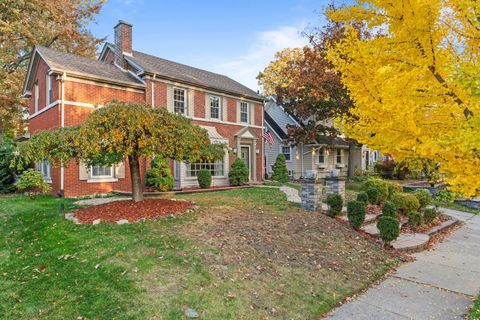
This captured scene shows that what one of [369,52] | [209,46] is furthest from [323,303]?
[209,46]

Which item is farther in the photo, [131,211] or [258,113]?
[258,113]

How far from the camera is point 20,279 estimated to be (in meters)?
4.75

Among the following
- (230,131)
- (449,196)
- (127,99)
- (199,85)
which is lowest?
(449,196)

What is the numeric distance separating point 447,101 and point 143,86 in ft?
40.7

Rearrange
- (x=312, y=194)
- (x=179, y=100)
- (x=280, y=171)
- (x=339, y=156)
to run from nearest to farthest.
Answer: (x=312, y=194) < (x=179, y=100) < (x=280, y=171) < (x=339, y=156)

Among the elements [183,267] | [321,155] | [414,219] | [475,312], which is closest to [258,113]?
[321,155]

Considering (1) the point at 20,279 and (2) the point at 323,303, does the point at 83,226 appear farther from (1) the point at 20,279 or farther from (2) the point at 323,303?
(2) the point at 323,303

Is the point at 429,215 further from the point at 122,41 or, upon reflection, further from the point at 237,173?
the point at 122,41

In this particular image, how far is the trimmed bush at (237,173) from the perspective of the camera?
16281 millimetres

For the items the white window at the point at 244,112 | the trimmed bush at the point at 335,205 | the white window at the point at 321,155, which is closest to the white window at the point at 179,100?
the white window at the point at 244,112

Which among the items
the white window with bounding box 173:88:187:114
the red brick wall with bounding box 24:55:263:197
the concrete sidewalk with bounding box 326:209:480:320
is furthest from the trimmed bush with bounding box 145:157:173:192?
the concrete sidewalk with bounding box 326:209:480:320

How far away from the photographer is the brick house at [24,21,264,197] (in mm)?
12000

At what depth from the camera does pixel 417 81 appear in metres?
4.10

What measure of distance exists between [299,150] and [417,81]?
66.9 feet
